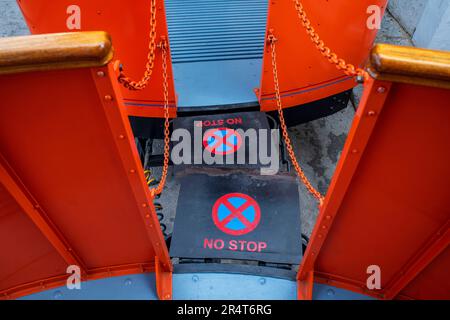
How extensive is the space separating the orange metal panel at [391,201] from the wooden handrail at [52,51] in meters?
0.96

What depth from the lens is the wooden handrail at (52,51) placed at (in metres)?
1.24

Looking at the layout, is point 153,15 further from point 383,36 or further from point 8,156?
point 383,36

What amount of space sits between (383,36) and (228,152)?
4.39m

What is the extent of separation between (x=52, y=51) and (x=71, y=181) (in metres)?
0.78

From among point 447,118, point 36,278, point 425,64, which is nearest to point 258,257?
point 36,278

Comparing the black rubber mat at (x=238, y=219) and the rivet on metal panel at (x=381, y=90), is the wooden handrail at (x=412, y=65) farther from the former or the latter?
the black rubber mat at (x=238, y=219)

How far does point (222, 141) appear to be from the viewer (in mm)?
3643

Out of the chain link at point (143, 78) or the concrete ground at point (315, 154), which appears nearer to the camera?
the chain link at point (143, 78)

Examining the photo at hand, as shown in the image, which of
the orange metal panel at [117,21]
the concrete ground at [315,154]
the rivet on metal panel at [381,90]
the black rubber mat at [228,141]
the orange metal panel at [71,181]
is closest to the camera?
the rivet on metal panel at [381,90]

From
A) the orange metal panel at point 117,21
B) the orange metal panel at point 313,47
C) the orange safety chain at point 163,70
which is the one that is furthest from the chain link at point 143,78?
the orange metal panel at point 313,47

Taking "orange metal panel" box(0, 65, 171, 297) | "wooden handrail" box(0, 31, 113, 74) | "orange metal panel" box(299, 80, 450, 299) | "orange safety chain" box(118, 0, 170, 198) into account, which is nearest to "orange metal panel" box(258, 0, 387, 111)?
"orange safety chain" box(118, 0, 170, 198)
